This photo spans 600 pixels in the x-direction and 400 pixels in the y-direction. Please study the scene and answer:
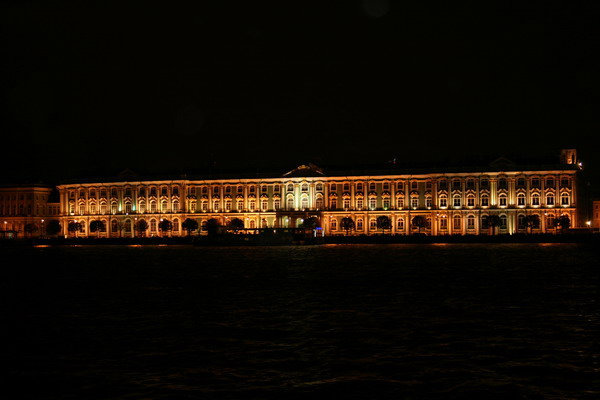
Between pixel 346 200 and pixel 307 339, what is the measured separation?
Answer: 92.1 metres

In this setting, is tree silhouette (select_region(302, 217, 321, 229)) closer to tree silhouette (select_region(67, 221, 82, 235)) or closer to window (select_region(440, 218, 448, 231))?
window (select_region(440, 218, 448, 231))

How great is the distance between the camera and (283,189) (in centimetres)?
11169

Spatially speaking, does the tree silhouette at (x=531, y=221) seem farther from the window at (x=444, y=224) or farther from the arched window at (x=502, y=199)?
the window at (x=444, y=224)

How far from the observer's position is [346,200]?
4299 inches

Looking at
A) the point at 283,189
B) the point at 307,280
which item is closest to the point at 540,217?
the point at 283,189

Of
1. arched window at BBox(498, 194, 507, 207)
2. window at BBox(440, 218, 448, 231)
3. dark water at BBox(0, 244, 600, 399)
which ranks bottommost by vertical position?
dark water at BBox(0, 244, 600, 399)

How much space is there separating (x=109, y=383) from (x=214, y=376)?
1.93 metres

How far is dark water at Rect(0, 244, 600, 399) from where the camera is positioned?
1309 centimetres

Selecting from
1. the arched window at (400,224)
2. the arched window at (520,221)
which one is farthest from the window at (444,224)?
the arched window at (520,221)

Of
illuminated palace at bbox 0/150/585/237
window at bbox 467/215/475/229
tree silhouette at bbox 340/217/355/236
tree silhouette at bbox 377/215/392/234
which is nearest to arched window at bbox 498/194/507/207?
illuminated palace at bbox 0/150/585/237

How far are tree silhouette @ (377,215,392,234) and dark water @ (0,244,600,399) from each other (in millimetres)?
69413

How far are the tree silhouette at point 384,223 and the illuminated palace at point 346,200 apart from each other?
181 centimetres

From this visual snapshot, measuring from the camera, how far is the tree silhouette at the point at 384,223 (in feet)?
333

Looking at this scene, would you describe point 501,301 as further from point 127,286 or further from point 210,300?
point 127,286
